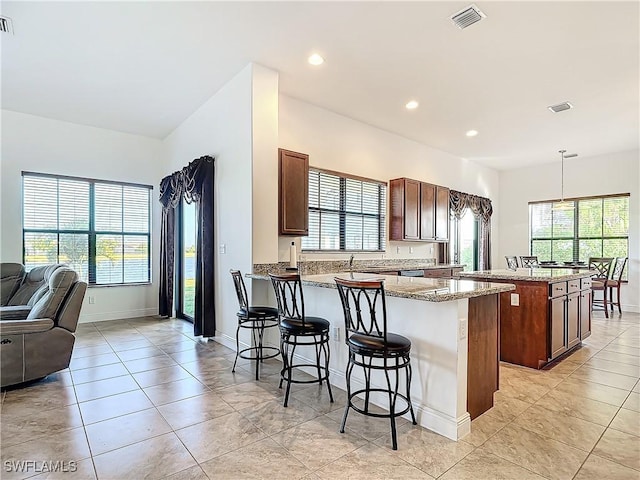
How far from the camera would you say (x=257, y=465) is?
2.01m

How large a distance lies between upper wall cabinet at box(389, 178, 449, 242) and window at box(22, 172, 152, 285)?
4.43 metres

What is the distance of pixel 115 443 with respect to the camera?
7.30 feet

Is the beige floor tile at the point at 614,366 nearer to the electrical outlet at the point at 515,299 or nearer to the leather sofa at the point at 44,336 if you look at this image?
the electrical outlet at the point at 515,299

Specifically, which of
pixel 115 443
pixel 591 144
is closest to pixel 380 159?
pixel 591 144

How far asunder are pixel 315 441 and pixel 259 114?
10.7 ft

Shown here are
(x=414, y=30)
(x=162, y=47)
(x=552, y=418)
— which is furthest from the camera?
(x=162, y=47)

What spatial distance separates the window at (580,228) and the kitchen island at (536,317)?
14.2 feet

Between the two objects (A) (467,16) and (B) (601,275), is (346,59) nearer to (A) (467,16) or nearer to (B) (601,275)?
→ (A) (467,16)

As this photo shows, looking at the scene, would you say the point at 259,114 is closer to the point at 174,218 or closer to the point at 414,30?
the point at 414,30

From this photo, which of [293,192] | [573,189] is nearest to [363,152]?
[293,192]

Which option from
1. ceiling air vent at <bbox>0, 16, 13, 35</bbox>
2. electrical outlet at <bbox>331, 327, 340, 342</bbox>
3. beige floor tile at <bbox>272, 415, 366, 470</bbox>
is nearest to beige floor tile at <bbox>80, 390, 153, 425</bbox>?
beige floor tile at <bbox>272, 415, 366, 470</bbox>

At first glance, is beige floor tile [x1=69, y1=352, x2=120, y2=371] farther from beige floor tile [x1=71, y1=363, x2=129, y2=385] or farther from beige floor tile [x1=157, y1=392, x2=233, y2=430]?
beige floor tile [x1=157, y1=392, x2=233, y2=430]

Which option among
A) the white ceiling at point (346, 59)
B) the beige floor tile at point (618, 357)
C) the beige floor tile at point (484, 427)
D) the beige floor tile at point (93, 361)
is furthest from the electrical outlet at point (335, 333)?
the beige floor tile at point (618, 357)

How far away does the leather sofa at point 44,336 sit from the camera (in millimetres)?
3049
